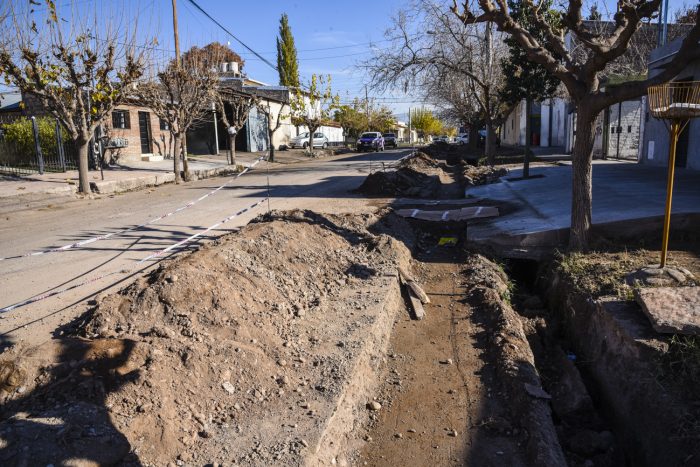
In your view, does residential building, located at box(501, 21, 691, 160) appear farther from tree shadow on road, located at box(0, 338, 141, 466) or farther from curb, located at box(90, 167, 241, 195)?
tree shadow on road, located at box(0, 338, 141, 466)

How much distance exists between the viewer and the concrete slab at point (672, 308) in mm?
4402

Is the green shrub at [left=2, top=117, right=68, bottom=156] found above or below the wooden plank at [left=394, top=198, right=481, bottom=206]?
above

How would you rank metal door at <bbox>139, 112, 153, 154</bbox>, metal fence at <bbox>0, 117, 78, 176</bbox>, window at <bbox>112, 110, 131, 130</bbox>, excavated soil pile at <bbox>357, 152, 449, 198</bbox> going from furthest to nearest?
metal door at <bbox>139, 112, 153, 154</bbox>, window at <bbox>112, 110, 131, 130</bbox>, metal fence at <bbox>0, 117, 78, 176</bbox>, excavated soil pile at <bbox>357, 152, 449, 198</bbox>

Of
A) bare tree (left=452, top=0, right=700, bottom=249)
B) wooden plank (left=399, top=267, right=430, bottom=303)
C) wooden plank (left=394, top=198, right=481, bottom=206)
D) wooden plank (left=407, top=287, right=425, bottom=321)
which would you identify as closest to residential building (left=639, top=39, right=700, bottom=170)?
wooden plank (left=394, top=198, right=481, bottom=206)

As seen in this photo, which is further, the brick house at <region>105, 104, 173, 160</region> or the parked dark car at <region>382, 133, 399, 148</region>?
the parked dark car at <region>382, 133, 399, 148</region>

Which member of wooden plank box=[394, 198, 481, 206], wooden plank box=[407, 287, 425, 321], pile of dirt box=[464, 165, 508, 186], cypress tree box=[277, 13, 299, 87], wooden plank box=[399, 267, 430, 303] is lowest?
wooden plank box=[407, 287, 425, 321]

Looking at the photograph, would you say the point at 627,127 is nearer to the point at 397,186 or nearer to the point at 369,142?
the point at 397,186

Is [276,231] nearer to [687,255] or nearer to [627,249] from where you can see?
[627,249]

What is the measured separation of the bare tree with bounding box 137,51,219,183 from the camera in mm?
20859

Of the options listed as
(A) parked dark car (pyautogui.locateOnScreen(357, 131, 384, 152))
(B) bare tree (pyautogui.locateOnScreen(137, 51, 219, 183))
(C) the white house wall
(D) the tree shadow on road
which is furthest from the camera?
(A) parked dark car (pyautogui.locateOnScreen(357, 131, 384, 152))

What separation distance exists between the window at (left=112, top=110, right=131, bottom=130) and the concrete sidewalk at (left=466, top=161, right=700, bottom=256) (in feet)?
65.2

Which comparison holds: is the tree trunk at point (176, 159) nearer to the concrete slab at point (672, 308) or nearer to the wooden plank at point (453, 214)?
the wooden plank at point (453, 214)

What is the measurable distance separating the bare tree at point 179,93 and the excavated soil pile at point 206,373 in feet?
54.8

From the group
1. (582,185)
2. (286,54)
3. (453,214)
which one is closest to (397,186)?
(453,214)
